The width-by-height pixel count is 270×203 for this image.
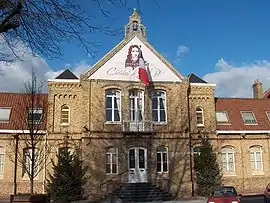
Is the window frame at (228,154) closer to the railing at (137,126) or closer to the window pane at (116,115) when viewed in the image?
the railing at (137,126)

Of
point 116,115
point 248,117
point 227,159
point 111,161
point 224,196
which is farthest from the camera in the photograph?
point 248,117

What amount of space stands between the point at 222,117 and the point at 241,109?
260 cm

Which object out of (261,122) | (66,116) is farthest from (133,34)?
(261,122)

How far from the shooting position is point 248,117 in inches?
1352

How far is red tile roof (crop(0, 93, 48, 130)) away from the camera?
96.8ft

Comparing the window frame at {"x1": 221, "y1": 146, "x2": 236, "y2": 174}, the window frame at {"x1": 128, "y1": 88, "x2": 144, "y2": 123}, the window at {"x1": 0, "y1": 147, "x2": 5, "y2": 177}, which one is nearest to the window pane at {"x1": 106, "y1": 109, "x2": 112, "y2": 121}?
the window frame at {"x1": 128, "y1": 88, "x2": 144, "y2": 123}

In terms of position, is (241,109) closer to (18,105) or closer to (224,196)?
(224,196)

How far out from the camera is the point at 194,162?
30.0m

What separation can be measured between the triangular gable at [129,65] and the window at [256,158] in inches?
357

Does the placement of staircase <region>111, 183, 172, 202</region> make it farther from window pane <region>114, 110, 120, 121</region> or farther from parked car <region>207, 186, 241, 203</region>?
parked car <region>207, 186, 241, 203</region>

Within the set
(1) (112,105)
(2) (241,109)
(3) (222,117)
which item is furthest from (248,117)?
(1) (112,105)

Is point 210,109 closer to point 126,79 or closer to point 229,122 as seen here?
point 229,122

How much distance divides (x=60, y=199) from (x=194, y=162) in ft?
35.6

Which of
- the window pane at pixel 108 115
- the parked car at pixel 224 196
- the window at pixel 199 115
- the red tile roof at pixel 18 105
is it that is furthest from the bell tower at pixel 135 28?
the parked car at pixel 224 196
